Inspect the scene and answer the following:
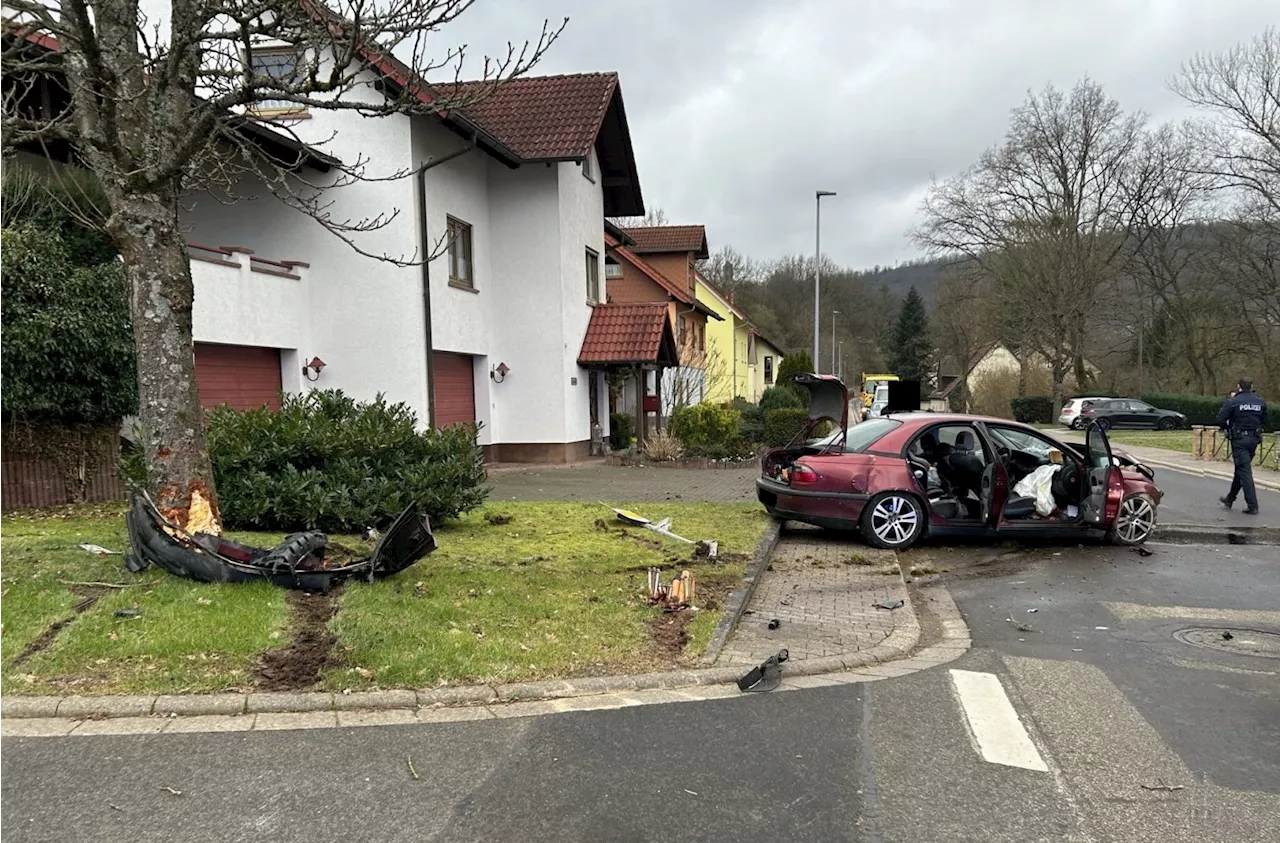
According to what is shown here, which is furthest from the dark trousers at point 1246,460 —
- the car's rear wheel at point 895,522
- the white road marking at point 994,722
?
the white road marking at point 994,722

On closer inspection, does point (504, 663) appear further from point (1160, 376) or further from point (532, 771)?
point (1160, 376)

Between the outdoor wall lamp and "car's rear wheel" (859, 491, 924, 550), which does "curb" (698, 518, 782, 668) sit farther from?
the outdoor wall lamp

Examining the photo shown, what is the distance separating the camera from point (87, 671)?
439cm

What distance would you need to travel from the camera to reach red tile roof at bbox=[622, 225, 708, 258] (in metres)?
34.3

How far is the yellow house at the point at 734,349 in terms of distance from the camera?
41597 millimetres

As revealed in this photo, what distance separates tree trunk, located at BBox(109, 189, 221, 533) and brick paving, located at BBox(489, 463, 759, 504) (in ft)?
21.5

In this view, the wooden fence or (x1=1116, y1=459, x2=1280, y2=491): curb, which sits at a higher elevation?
the wooden fence

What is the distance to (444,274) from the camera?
16828 millimetres

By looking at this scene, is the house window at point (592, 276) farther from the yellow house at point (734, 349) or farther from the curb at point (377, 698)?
the curb at point (377, 698)

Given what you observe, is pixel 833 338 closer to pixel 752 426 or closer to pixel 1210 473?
pixel 752 426

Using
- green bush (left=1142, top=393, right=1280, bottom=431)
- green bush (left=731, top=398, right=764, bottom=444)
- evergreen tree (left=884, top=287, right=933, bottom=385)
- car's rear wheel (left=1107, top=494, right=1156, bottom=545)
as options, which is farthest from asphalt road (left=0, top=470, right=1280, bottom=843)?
evergreen tree (left=884, top=287, right=933, bottom=385)

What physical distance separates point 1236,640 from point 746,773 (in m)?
4.13

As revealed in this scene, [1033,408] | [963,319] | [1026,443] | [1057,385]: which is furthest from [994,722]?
[963,319]

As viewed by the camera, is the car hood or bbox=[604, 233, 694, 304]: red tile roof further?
bbox=[604, 233, 694, 304]: red tile roof
